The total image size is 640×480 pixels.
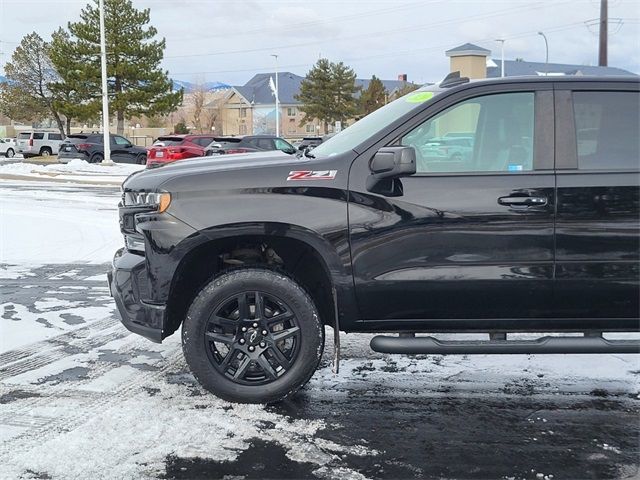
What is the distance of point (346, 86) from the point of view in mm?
61781

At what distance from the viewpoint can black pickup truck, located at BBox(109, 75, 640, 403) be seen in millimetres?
4148

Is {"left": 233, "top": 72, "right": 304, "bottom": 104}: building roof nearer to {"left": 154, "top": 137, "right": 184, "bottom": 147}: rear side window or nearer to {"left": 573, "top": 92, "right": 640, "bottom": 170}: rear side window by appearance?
{"left": 154, "top": 137, "right": 184, "bottom": 147}: rear side window

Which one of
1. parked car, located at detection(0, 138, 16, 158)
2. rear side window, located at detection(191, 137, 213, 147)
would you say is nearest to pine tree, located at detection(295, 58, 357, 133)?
parked car, located at detection(0, 138, 16, 158)

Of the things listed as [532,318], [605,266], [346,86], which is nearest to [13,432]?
[532,318]

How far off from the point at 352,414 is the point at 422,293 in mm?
875

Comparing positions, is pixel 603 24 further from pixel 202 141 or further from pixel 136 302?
pixel 136 302

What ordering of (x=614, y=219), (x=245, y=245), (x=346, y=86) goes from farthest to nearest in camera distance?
(x=346, y=86), (x=245, y=245), (x=614, y=219)

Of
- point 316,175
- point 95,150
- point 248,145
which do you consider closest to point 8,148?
point 95,150

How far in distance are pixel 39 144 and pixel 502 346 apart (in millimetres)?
43987

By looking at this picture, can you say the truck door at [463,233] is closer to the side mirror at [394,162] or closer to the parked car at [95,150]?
the side mirror at [394,162]

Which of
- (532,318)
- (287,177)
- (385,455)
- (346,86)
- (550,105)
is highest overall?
(346,86)

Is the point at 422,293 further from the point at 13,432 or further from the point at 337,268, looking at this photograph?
the point at 13,432

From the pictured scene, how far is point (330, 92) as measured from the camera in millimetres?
61625

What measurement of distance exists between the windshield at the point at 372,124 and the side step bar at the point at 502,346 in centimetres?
126
